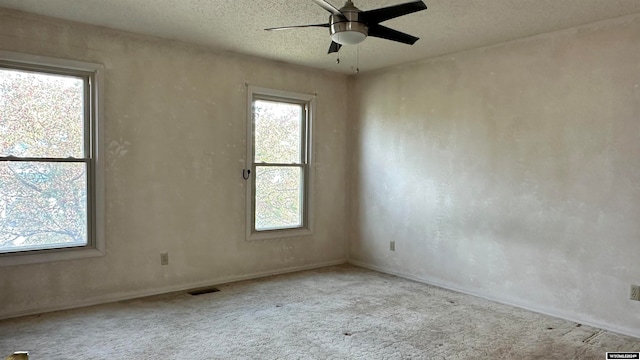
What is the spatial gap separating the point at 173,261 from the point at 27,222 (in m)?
1.34

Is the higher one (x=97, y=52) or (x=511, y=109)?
(x=97, y=52)

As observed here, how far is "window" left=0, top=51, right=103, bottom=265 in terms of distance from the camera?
12.1 ft

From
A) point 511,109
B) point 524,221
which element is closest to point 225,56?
point 511,109

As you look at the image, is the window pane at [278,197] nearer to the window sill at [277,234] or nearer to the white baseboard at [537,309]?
the window sill at [277,234]

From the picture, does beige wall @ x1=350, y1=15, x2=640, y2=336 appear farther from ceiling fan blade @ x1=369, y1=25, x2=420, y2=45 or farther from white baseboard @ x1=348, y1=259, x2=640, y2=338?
ceiling fan blade @ x1=369, y1=25, x2=420, y2=45

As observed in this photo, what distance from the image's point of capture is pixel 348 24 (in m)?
2.61

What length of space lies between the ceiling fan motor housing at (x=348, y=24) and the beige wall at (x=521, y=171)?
7.35 feet

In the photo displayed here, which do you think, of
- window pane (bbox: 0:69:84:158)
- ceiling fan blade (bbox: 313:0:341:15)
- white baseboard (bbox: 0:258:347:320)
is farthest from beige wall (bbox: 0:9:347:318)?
ceiling fan blade (bbox: 313:0:341:15)

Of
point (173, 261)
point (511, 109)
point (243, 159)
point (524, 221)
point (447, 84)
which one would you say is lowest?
point (173, 261)

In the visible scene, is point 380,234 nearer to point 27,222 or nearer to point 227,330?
point 227,330

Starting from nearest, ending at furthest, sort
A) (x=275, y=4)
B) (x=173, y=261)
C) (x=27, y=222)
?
(x=275, y=4)
(x=27, y=222)
(x=173, y=261)

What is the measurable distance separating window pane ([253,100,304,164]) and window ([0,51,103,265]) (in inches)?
69.0

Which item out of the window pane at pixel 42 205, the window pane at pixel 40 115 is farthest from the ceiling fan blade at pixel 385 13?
the window pane at pixel 42 205

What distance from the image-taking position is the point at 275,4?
3375 mm
